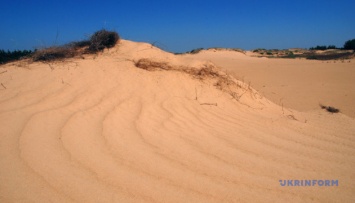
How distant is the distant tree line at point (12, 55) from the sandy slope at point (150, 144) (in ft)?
4.12

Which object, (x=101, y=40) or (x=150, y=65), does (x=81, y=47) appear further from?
(x=150, y=65)

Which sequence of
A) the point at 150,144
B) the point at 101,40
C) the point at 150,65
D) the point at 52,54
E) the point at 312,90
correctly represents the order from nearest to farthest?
the point at 150,144 → the point at 150,65 → the point at 52,54 → the point at 101,40 → the point at 312,90

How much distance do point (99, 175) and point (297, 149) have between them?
172 cm

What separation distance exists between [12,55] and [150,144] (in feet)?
15.1

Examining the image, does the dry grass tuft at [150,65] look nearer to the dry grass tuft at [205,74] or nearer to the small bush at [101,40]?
the dry grass tuft at [205,74]

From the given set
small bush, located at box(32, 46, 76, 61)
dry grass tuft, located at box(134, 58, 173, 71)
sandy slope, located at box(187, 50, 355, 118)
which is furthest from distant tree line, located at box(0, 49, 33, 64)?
sandy slope, located at box(187, 50, 355, 118)

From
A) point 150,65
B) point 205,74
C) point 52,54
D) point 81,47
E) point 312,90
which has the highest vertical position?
point 81,47

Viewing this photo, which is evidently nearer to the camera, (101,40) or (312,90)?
(101,40)

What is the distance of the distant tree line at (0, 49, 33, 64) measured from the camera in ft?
17.2

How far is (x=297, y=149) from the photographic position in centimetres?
241

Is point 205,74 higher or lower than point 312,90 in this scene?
higher

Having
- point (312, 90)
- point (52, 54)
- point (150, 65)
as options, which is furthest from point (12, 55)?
point (312, 90)

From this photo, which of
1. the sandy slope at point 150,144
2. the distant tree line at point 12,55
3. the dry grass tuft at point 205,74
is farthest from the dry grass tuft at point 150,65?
the distant tree line at point 12,55

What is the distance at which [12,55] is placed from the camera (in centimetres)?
545
